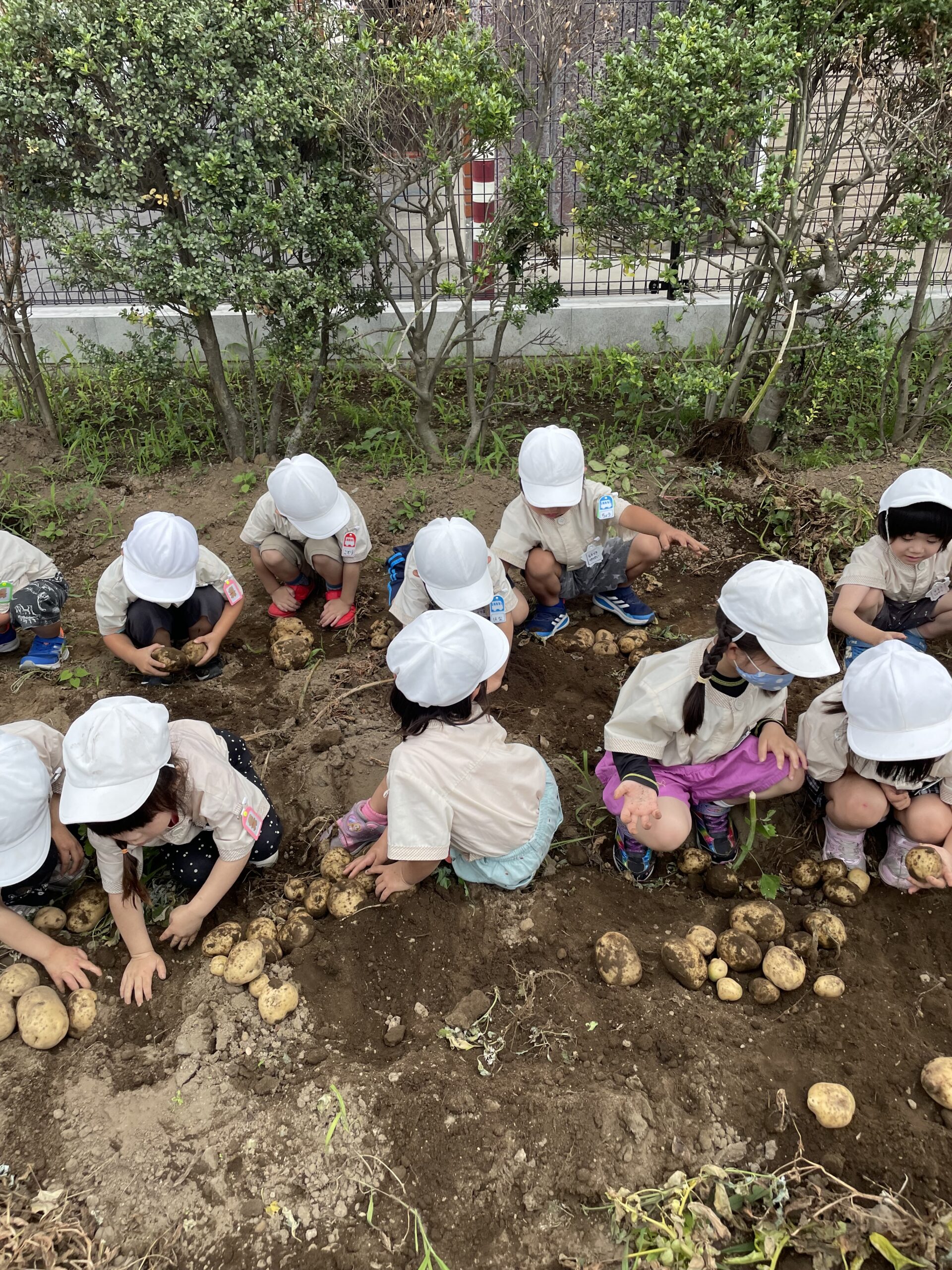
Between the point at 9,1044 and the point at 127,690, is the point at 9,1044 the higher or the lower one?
the lower one

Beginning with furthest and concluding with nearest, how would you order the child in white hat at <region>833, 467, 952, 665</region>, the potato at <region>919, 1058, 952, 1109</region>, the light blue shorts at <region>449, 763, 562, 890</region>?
the child in white hat at <region>833, 467, 952, 665</region>
the light blue shorts at <region>449, 763, 562, 890</region>
the potato at <region>919, 1058, 952, 1109</region>

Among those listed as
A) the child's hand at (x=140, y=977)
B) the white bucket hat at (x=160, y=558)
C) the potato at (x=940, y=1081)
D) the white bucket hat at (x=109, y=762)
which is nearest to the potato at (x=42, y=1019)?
the child's hand at (x=140, y=977)

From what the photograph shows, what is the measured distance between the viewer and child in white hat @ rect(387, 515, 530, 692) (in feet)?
10.3

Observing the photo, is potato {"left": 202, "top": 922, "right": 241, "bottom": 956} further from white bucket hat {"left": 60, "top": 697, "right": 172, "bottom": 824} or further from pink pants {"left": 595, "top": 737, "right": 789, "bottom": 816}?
pink pants {"left": 595, "top": 737, "right": 789, "bottom": 816}

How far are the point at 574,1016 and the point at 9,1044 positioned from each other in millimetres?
1625

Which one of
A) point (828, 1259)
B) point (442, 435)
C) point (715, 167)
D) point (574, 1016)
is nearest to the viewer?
point (828, 1259)

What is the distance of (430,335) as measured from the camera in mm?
Answer: 6594

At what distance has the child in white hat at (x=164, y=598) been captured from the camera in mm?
3352

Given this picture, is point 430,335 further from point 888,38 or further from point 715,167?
point 888,38

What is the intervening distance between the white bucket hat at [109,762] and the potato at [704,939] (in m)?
1.63

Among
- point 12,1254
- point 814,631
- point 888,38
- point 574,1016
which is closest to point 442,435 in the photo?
point 888,38

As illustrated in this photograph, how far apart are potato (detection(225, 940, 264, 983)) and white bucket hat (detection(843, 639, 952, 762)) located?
74.4 inches

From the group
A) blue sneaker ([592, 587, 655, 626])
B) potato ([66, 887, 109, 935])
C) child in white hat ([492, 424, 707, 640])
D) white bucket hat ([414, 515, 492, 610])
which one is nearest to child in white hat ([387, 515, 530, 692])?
white bucket hat ([414, 515, 492, 610])

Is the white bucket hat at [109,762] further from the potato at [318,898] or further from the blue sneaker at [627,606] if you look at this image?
the blue sneaker at [627,606]
